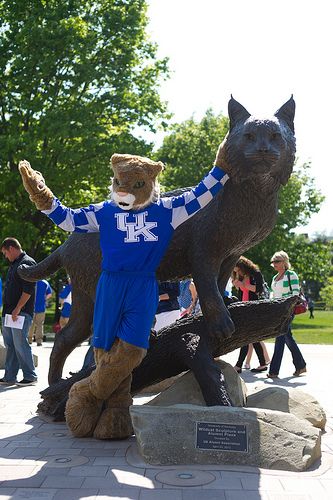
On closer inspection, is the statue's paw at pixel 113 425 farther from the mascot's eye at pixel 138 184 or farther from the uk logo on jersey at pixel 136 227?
the mascot's eye at pixel 138 184

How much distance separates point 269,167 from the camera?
4.35 metres

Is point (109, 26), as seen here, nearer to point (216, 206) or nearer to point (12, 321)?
point (12, 321)

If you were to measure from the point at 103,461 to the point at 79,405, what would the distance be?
0.66m

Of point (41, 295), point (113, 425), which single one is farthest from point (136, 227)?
point (41, 295)

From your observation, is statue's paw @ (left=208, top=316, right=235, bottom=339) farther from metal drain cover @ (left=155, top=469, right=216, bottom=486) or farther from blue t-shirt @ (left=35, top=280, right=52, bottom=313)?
blue t-shirt @ (left=35, top=280, right=52, bottom=313)

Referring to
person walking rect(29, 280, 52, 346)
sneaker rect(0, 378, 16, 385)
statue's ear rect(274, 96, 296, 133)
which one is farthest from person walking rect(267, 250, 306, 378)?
person walking rect(29, 280, 52, 346)

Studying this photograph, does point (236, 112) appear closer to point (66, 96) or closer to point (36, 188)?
point (36, 188)

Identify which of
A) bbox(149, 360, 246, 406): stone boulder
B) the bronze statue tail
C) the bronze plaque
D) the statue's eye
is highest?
the statue's eye

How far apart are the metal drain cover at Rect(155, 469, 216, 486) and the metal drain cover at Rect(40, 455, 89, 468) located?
61 cm

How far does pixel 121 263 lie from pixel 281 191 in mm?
20840

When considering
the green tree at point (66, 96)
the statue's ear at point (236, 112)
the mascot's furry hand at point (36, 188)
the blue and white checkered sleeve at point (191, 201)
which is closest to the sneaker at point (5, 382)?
the mascot's furry hand at point (36, 188)

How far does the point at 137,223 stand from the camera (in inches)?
172

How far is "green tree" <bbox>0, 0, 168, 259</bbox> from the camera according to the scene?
15836 millimetres

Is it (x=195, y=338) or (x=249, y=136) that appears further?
(x=195, y=338)
